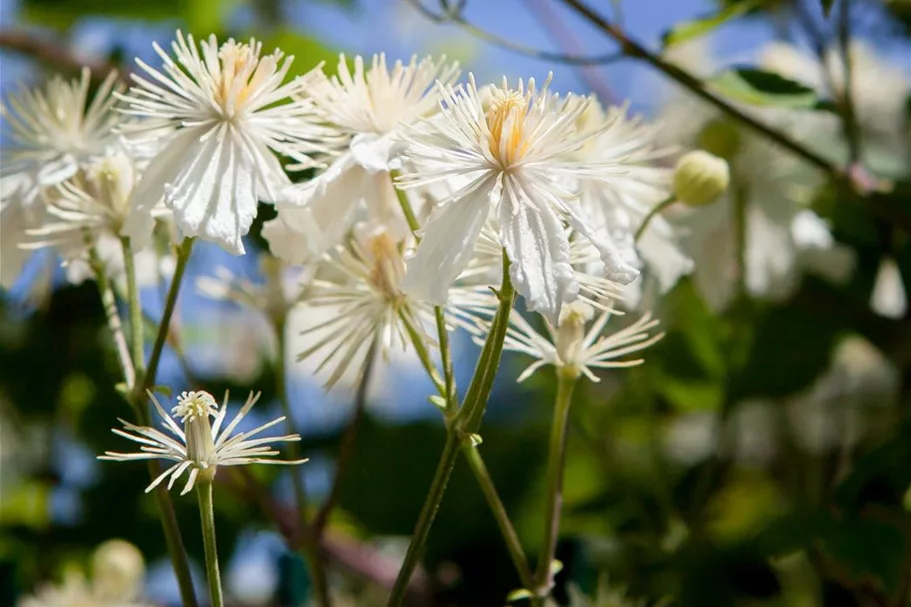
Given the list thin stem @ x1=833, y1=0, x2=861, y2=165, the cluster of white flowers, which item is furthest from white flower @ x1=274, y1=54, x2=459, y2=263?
thin stem @ x1=833, y1=0, x2=861, y2=165

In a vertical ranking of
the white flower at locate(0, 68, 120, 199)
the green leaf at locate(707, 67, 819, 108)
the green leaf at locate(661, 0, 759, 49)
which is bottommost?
the green leaf at locate(707, 67, 819, 108)

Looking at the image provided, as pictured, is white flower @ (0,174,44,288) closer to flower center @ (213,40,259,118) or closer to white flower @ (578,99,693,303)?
flower center @ (213,40,259,118)

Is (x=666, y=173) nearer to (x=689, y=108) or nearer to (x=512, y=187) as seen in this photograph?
(x=512, y=187)

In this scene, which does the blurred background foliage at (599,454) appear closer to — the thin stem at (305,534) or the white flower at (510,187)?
the thin stem at (305,534)

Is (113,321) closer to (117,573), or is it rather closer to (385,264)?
(385,264)

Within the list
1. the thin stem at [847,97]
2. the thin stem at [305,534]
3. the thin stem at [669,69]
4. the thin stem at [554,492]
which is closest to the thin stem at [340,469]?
the thin stem at [305,534]
